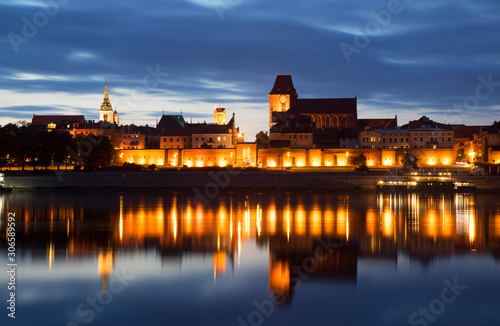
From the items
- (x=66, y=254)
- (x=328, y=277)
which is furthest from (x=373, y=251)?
(x=66, y=254)

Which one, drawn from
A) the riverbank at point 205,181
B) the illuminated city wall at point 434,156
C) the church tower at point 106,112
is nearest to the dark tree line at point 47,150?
the riverbank at point 205,181

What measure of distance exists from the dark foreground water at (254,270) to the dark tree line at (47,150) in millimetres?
29508

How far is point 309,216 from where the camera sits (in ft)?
93.9

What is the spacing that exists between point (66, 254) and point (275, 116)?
68190 millimetres

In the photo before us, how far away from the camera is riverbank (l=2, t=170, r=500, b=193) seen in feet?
165

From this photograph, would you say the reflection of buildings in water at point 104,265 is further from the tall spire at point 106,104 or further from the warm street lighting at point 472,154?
the tall spire at point 106,104

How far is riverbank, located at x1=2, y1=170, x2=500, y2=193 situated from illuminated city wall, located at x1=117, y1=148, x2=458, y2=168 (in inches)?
624

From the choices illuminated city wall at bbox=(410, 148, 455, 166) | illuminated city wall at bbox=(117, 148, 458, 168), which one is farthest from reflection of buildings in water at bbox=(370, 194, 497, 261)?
illuminated city wall at bbox=(410, 148, 455, 166)

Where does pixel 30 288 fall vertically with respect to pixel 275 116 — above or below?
below

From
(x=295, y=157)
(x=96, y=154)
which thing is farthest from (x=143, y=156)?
(x=295, y=157)

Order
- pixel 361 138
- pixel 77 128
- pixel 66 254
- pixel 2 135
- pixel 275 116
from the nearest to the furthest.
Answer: pixel 66 254
pixel 2 135
pixel 361 138
pixel 275 116
pixel 77 128

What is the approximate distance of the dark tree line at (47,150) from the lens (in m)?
56.7

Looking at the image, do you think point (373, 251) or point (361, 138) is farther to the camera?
point (361, 138)

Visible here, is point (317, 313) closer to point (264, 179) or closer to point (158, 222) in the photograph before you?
point (158, 222)
